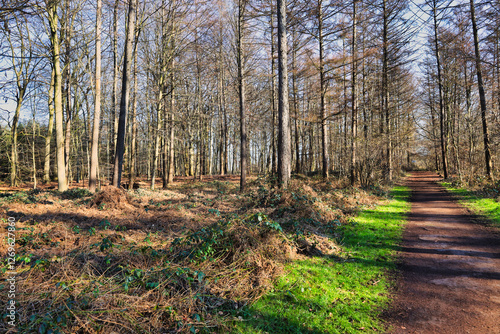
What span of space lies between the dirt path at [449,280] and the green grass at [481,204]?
0.90m

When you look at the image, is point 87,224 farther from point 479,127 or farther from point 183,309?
point 479,127

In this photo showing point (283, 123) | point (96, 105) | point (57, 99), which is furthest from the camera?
point (57, 99)

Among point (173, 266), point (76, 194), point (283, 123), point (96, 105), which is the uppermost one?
point (96, 105)

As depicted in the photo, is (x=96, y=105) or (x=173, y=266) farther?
(x=96, y=105)

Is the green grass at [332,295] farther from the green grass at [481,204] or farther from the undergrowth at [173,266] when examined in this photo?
the green grass at [481,204]

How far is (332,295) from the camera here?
3.83 m

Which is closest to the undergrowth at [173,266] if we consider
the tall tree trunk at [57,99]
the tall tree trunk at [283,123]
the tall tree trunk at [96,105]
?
the tall tree trunk at [283,123]

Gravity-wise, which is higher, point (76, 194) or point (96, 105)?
point (96, 105)

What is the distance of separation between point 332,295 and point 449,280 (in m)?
2.10

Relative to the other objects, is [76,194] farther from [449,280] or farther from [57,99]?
[449,280]

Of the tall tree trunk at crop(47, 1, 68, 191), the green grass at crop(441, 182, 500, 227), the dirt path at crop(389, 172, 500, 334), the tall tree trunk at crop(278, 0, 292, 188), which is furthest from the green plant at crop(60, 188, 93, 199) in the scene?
the green grass at crop(441, 182, 500, 227)

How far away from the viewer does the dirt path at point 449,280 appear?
311 cm

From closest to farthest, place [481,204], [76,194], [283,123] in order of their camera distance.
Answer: [283,123]
[481,204]
[76,194]

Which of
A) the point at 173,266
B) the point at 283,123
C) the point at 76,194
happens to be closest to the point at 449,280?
the point at 173,266
